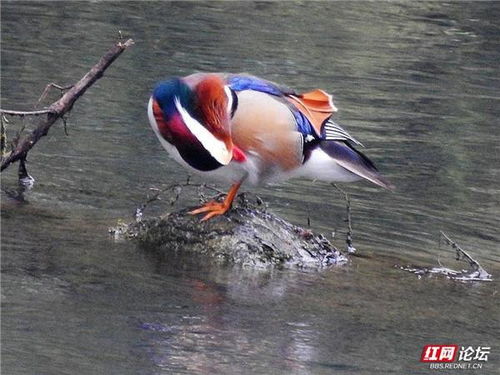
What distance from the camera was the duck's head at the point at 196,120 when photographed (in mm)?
7016

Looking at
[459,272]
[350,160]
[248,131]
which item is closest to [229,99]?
[248,131]

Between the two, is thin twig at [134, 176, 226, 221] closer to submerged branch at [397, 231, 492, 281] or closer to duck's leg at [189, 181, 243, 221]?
duck's leg at [189, 181, 243, 221]

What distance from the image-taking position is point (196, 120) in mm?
7059

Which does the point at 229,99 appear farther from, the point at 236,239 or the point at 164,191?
the point at 164,191

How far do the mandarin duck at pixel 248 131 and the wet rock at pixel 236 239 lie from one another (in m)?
0.23

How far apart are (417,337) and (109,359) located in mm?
1693

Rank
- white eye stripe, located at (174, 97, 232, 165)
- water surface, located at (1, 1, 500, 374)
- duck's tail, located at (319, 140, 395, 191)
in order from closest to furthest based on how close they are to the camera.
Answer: water surface, located at (1, 1, 500, 374)
white eye stripe, located at (174, 97, 232, 165)
duck's tail, located at (319, 140, 395, 191)

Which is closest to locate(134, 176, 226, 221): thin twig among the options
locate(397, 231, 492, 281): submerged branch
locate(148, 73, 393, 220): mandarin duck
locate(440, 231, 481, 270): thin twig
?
locate(148, 73, 393, 220): mandarin duck

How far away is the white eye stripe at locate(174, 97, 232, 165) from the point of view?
6.98 m

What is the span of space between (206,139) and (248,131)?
0.28 meters

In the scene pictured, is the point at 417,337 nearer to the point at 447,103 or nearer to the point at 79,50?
the point at 447,103

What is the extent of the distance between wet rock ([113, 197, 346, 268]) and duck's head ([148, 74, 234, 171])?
67 cm

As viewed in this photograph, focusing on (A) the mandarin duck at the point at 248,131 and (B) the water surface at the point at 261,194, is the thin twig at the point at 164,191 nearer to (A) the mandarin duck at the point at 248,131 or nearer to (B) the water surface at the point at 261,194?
(B) the water surface at the point at 261,194

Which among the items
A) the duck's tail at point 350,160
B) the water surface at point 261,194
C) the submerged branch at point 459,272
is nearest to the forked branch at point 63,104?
the water surface at point 261,194
